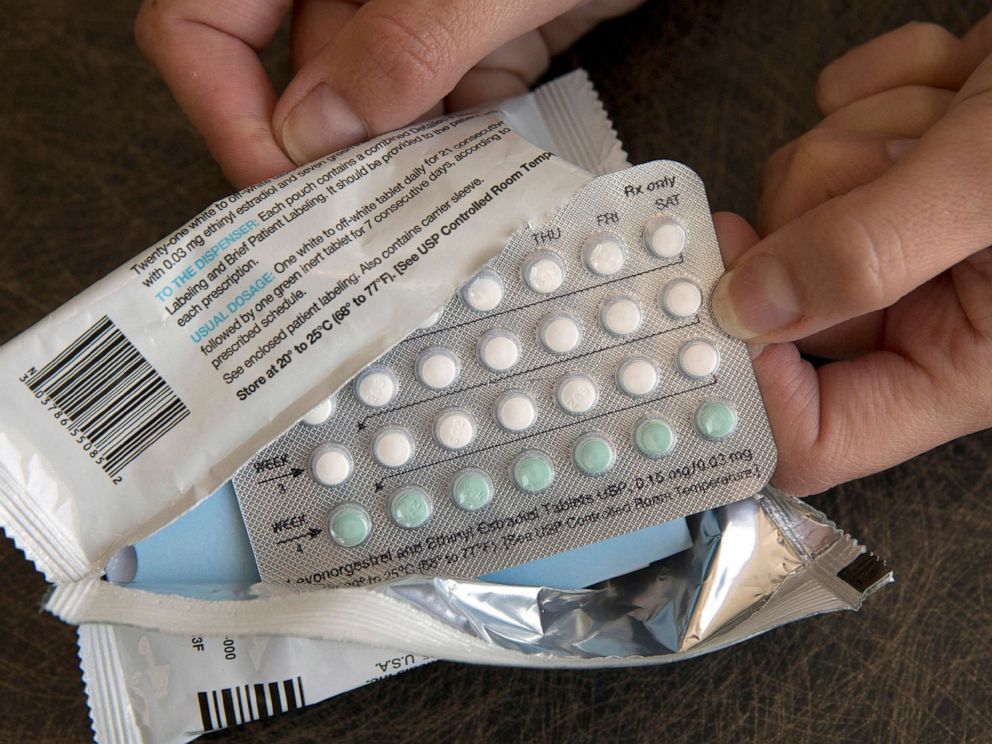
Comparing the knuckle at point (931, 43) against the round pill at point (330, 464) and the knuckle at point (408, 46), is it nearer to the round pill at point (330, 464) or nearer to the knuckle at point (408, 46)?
the knuckle at point (408, 46)

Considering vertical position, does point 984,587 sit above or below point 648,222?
below

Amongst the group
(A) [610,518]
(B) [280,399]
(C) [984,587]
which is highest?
(B) [280,399]

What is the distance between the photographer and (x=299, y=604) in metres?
0.32

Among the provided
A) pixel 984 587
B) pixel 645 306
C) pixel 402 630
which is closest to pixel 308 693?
pixel 402 630

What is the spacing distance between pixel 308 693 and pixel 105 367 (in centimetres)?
20

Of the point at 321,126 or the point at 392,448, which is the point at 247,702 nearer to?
the point at 392,448

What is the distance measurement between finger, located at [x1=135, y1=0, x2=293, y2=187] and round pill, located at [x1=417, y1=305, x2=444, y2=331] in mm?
128

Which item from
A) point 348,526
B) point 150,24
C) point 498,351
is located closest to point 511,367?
point 498,351

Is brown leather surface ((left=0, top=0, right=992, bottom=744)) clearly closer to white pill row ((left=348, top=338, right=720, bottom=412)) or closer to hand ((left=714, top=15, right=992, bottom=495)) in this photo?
hand ((left=714, top=15, right=992, bottom=495))

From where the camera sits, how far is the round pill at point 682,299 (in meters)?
0.38

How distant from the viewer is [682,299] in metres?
0.39

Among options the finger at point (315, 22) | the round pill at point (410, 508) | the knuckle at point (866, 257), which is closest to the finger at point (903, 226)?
the knuckle at point (866, 257)

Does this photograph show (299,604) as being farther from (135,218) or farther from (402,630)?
(135,218)

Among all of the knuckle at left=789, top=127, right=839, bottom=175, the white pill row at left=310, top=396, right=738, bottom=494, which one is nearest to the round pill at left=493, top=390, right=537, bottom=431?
the white pill row at left=310, top=396, right=738, bottom=494
